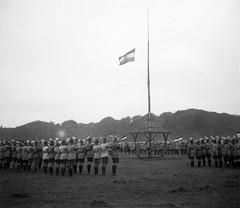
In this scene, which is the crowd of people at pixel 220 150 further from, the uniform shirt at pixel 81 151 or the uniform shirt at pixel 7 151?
the uniform shirt at pixel 7 151

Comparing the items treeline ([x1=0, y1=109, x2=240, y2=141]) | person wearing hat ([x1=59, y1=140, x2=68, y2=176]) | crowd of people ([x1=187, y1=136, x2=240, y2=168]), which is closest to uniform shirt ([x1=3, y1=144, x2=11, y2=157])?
person wearing hat ([x1=59, y1=140, x2=68, y2=176])

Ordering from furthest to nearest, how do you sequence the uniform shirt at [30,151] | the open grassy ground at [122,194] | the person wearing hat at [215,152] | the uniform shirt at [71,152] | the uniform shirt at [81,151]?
1. the person wearing hat at [215,152]
2. the uniform shirt at [30,151]
3. the uniform shirt at [81,151]
4. the uniform shirt at [71,152]
5. the open grassy ground at [122,194]

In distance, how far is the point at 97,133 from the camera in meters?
110

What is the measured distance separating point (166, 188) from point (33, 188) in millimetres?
5839

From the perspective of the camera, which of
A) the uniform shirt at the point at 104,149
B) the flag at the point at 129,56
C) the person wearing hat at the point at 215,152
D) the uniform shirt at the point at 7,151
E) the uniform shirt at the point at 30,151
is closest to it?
the uniform shirt at the point at 104,149

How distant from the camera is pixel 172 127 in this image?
321ft

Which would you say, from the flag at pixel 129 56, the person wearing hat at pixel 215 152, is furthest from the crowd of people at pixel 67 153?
the flag at pixel 129 56

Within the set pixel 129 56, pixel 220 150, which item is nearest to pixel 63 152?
pixel 220 150

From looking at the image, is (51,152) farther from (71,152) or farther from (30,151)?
(30,151)

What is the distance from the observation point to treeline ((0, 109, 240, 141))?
89.3 meters

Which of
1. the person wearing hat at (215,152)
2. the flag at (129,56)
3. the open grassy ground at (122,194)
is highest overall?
the flag at (129,56)

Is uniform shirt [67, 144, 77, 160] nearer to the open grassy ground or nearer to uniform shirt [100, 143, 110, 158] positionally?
uniform shirt [100, 143, 110, 158]

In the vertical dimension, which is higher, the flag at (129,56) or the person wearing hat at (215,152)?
the flag at (129,56)

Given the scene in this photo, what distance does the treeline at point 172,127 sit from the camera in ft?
293
